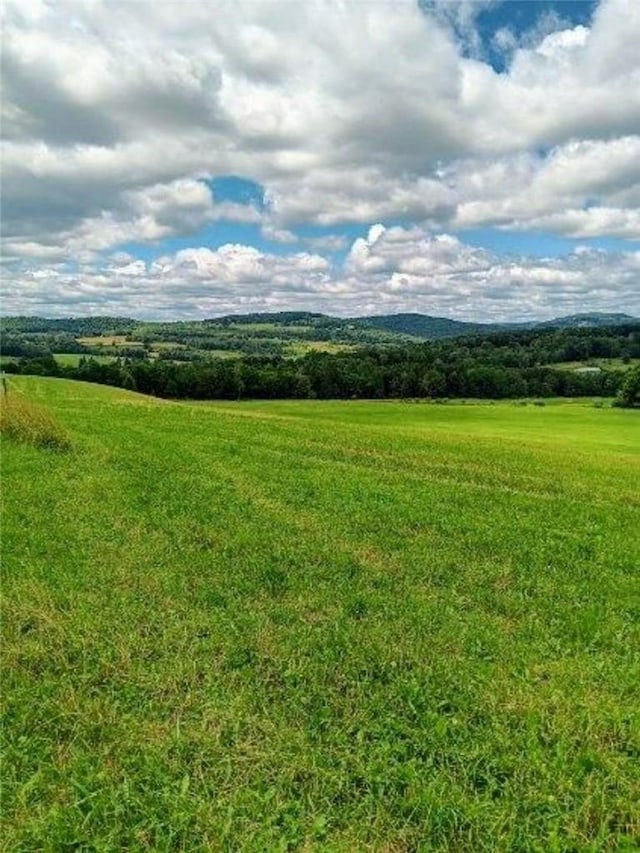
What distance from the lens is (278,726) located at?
6.85m

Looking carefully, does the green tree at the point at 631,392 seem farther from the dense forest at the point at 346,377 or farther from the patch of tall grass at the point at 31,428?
the patch of tall grass at the point at 31,428

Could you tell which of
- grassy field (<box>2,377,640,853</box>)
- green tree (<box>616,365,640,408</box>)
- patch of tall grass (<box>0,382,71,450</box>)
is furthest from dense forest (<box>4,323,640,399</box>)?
grassy field (<box>2,377,640,853</box>)

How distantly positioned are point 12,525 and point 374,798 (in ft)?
33.3

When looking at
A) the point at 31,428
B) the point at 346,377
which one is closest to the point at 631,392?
the point at 346,377

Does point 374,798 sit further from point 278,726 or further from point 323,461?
point 323,461

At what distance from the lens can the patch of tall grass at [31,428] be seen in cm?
2245

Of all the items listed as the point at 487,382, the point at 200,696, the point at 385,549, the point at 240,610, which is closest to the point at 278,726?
the point at 200,696

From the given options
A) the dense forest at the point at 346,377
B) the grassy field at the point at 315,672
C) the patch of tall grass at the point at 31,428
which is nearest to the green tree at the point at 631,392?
the dense forest at the point at 346,377

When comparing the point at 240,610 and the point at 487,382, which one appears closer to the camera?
the point at 240,610

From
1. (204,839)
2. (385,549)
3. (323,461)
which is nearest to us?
(204,839)

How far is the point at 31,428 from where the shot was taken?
23.0 metres

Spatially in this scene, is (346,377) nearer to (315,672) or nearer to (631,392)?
(631,392)

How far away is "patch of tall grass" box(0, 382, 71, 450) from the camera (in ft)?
73.7

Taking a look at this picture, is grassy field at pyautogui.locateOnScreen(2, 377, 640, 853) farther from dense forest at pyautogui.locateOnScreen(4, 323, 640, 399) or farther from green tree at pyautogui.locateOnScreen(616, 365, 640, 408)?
green tree at pyautogui.locateOnScreen(616, 365, 640, 408)
